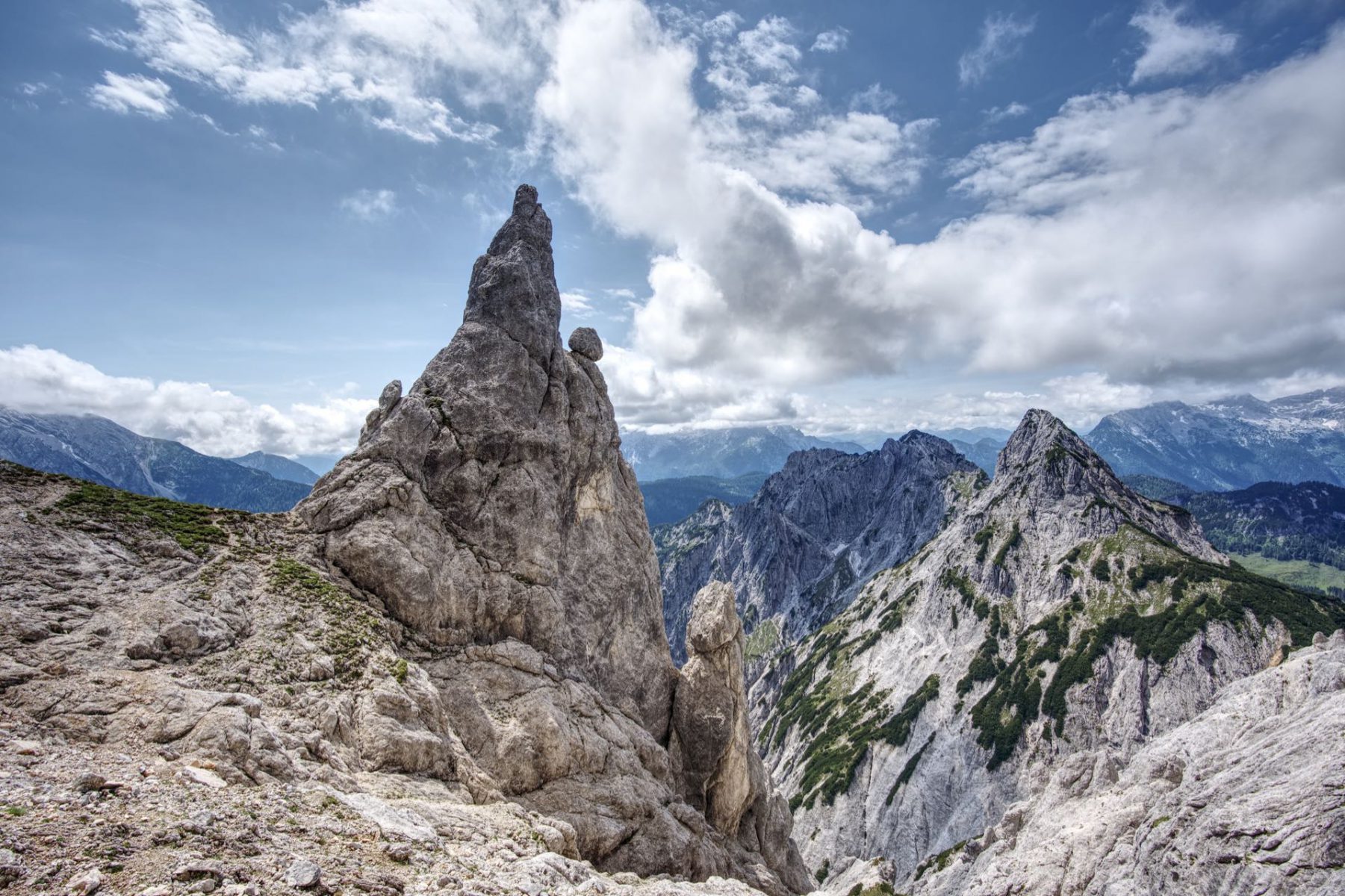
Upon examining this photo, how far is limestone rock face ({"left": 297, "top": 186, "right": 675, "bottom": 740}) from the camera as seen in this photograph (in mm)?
42406

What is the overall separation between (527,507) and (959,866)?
4647 inches

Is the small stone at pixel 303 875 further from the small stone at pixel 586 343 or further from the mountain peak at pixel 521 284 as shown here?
the small stone at pixel 586 343

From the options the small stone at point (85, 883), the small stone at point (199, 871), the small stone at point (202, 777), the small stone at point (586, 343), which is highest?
the small stone at point (586, 343)

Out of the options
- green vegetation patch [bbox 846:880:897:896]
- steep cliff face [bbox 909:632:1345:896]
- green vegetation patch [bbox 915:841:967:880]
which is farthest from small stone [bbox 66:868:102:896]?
green vegetation patch [bbox 915:841:967:880]

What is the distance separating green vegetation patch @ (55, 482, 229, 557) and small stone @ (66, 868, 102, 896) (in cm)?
2493

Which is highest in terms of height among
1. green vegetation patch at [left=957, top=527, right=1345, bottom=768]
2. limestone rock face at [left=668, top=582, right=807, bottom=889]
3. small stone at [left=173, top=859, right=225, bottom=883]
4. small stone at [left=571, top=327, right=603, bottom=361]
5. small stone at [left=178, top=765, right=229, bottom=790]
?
small stone at [left=571, top=327, right=603, bottom=361]

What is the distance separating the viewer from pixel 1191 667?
550 ft

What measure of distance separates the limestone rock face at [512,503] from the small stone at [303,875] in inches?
936

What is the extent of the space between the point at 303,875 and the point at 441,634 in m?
25.1

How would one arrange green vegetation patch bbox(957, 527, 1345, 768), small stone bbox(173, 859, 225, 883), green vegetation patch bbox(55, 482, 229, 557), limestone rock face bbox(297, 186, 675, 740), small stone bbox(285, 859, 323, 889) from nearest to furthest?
small stone bbox(173, 859, 225, 883) → small stone bbox(285, 859, 323, 889) → green vegetation patch bbox(55, 482, 229, 557) → limestone rock face bbox(297, 186, 675, 740) → green vegetation patch bbox(957, 527, 1345, 768)

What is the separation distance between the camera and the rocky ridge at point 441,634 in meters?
24.9

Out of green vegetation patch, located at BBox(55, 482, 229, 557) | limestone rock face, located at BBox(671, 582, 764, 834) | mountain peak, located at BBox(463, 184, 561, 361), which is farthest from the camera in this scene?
mountain peak, located at BBox(463, 184, 561, 361)

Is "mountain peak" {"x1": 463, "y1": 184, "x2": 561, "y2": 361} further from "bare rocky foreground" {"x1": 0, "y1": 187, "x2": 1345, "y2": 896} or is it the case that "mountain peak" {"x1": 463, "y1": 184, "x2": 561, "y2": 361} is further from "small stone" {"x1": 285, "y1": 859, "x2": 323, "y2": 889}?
"small stone" {"x1": 285, "y1": 859, "x2": 323, "y2": 889}

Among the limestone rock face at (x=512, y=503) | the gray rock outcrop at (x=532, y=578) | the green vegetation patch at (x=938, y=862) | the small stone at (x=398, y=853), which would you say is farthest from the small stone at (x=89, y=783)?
the green vegetation patch at (x=938, y=862)
